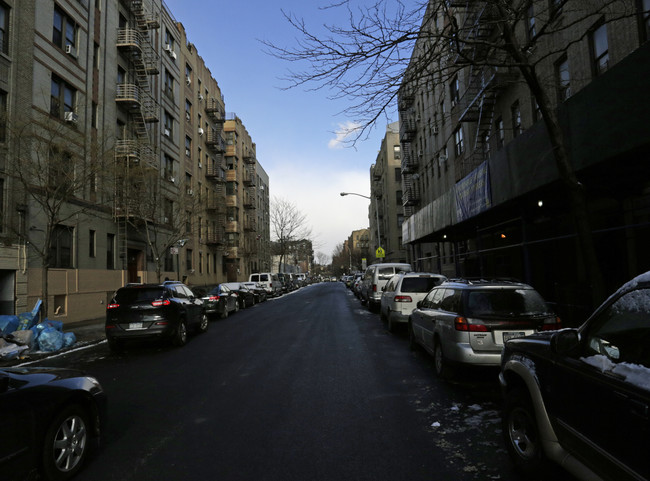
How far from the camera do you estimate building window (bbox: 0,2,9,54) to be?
14.9 meters

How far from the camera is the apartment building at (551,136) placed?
7500 millimetres

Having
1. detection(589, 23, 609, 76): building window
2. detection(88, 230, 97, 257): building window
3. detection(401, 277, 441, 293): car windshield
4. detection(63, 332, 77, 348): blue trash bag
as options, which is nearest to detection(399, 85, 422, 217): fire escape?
detection(589, 23, 609, 76): building window

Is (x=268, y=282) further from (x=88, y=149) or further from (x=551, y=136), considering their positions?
(x=551, y=136)

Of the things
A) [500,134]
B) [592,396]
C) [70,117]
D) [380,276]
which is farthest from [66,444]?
[500,134]

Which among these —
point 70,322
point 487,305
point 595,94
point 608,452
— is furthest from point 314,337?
point 70,322

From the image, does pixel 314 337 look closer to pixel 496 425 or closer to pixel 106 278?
pixel 496 425

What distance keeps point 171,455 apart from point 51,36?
762 inches

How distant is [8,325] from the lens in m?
10.6

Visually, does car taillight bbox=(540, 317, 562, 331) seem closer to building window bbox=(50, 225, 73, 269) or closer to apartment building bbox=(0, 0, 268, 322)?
apartment building bbox=(0, 0, 268, 322)

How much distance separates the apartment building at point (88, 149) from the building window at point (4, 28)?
36 millimetres

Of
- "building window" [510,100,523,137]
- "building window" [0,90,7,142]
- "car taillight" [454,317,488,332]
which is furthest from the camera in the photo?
"building window" [510,100,523,137]

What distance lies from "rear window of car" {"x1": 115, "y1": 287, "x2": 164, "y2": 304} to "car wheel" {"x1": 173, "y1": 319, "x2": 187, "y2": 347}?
3.07 feet

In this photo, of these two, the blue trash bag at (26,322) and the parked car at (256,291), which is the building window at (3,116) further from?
the parked car at (256,291)

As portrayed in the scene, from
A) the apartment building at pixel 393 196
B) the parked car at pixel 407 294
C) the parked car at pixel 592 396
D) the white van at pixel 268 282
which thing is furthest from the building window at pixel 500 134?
the apartment building at pixel 393 196
